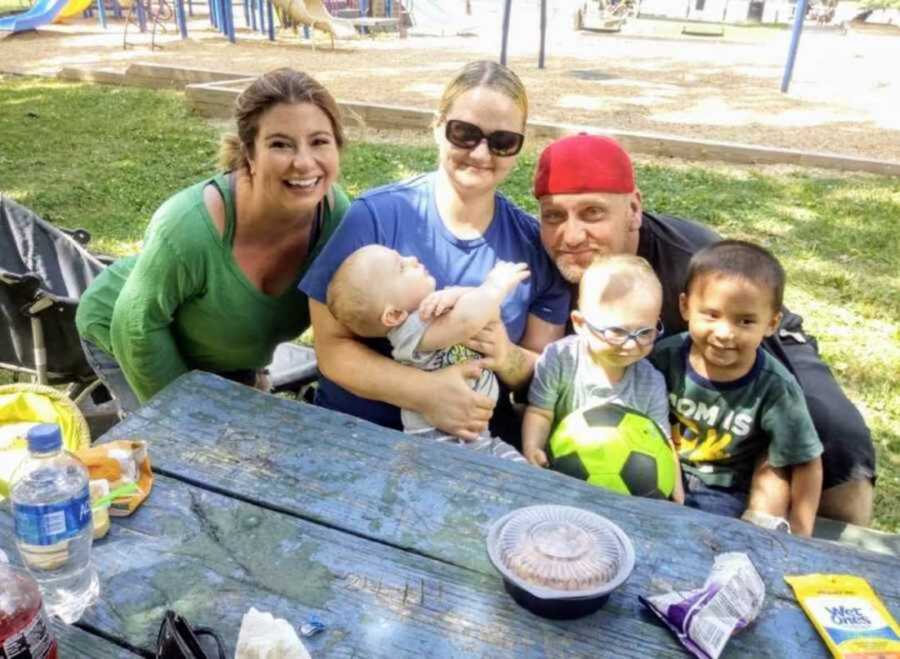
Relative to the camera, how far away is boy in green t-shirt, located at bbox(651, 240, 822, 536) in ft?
7.13

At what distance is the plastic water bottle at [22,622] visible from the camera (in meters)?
1.13

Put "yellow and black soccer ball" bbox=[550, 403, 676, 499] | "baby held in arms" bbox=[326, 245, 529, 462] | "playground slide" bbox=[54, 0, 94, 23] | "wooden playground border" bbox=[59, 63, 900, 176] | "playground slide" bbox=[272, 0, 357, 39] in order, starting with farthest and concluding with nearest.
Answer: "playground slide" bbox=[54, 0, 94, 23], "playground slide" bbox=[272, 0, 357, 39], "wooden playground border" bbox=[59, 63, 900, 176], "baby held in arms" bbox=[326, 245, 529, 462], "yellow and black soccer ball" bbox=[550, 403, 676, 499]

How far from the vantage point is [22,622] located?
1.16 meters

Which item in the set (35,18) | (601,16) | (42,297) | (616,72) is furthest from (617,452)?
(601,16)

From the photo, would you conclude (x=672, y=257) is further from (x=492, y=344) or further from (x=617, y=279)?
(x=492, y=344)

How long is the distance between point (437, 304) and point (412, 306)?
8 cm

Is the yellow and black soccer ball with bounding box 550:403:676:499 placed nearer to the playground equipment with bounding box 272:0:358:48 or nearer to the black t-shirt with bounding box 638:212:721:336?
the black t-shirt with bounding box 638:212:721:336

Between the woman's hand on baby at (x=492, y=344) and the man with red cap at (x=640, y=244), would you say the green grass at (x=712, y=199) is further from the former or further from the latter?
the woman's hand on baby at (x=492, y=344)

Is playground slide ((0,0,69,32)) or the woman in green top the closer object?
the woman in green top

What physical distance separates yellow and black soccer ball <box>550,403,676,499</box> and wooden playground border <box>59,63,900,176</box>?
14.5 ft

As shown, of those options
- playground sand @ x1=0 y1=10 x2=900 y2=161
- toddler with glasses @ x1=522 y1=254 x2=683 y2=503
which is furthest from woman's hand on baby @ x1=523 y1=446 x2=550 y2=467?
playground sand @ x1=0 y1=10 x2=900 y2=161

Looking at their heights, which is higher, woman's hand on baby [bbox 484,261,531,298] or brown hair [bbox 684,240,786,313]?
brown hair [bbox 684,240,786,313]

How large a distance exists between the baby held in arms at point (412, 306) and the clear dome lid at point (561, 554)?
655 mm

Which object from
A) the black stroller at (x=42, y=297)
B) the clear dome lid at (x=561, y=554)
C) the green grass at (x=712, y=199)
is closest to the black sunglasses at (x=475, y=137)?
the clear dome lid at (x=561, y=554)
